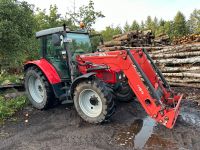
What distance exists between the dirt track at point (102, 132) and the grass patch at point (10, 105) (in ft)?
0.86

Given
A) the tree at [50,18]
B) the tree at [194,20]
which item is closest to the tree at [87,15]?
the tree at [50,18]

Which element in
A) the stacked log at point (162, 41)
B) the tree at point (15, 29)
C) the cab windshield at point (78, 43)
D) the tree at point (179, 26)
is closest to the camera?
the cab windshield at point (78, 43)

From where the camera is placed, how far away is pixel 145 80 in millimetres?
6703

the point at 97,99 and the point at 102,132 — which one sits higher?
the point at 97,99

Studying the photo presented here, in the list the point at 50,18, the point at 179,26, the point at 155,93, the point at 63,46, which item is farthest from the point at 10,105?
the point at 179,26

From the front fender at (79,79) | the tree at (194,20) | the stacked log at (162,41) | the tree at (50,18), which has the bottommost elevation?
the front fender at (79,79)

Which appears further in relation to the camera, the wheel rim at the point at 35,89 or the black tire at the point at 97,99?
the wheel rim at the point at 35,89

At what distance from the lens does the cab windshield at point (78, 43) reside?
26.7 feet

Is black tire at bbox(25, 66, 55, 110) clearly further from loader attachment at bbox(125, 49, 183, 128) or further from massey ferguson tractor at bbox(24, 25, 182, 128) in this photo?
loader attachment at bbox(125, 49, 183, 128)

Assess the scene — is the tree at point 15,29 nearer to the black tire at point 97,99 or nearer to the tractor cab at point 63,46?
the tractor cab at point 63,46

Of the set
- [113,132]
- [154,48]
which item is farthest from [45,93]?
[154,48]

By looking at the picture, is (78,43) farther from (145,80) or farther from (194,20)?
(194,20)

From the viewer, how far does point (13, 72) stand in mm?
16234

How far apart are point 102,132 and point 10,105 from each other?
3.42m
